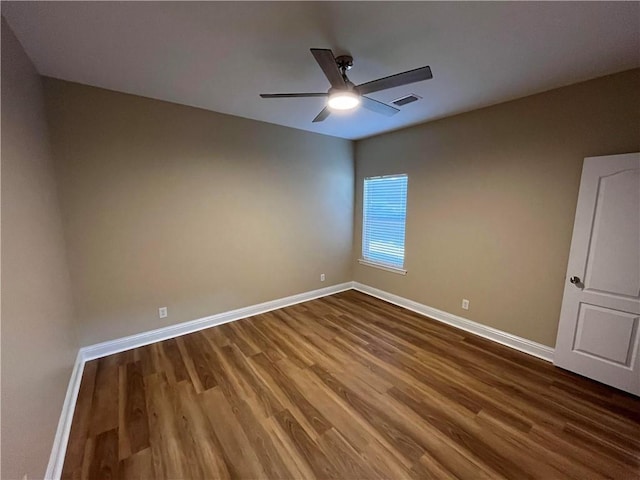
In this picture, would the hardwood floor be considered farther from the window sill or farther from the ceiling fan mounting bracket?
the ceiling fan mounting bracket

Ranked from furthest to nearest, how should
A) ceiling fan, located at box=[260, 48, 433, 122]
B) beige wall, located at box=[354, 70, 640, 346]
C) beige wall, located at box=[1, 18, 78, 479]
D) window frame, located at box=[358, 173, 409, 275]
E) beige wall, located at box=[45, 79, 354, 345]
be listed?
window frame, located at box=[358, 173, 409, 275]
beige wall, located at box=[45, 79, 354, 345]
beige wall, located at box=[354, 70, 640, 346]
ceiling fan, located at box=[260, 48, 433, 122]
beige wall, located at box=[1, 18, 78, 479]

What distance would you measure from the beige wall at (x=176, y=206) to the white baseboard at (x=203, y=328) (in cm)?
10

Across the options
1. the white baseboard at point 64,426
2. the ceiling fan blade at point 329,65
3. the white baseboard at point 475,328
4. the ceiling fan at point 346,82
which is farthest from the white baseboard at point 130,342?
the ceiling fan blade at point 329,65

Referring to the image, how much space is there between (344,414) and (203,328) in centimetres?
213

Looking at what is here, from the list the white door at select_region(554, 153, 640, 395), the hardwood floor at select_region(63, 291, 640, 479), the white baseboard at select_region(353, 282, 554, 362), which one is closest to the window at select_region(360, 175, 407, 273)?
the white baseboard at select_region(353, 282, 554, 362)

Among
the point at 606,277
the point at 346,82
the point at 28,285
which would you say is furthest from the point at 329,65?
the point at 606,277

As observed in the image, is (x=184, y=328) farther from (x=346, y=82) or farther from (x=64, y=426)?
(x=346, y=82)

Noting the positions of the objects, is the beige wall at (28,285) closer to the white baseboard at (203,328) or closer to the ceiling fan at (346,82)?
the white baseboard at (203,328)

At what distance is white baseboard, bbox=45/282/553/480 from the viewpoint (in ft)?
5.61

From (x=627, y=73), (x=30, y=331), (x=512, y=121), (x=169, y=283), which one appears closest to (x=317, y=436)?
(x=30, y=331)

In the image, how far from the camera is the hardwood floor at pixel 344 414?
1.59 meters

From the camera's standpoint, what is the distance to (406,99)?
2.70 meters

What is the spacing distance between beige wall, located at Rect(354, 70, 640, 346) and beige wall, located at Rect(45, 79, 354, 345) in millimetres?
1600

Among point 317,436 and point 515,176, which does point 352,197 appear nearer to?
point 515,176
